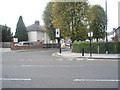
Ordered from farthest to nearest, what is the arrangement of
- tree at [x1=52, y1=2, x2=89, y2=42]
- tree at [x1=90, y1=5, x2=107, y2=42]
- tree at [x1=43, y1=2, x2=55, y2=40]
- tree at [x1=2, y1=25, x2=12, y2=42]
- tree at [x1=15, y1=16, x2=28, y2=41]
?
tree at [x1=15, y1=16, x2=28, y2=41] → tree at [x1=2, y1=25, x2=12, y2=42] → tree at [x1=90, y1=5, x2=107, y2=42] → tree at [x1=43, y1=2, x2=55, y2=40] → tree at [x1=52, y1=2, x2=89, y2=42]

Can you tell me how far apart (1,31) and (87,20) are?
99.5 ft

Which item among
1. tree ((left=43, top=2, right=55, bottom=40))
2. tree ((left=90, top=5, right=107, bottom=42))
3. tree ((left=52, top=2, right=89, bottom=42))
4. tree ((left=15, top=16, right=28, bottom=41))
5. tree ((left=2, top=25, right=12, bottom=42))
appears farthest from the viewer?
tree ((left=15, top=16, right=28, bottom=41))

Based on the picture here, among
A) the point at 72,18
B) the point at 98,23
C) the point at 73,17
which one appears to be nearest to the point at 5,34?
the point at 72,18

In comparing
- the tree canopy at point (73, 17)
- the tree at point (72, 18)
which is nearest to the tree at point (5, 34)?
the tree canopy at point (73, 17)

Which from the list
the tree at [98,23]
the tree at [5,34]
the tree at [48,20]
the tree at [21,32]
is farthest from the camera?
the tree at [21,32]

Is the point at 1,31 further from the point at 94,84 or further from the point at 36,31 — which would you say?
the point at 94,84

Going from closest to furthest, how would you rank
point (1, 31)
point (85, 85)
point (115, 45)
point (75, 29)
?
point (85, 85)
point (115, 45)
point (75, 29)
point (1, 31)

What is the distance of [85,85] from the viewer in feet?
15.7

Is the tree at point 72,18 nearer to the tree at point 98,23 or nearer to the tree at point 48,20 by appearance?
the tree at point 48,20

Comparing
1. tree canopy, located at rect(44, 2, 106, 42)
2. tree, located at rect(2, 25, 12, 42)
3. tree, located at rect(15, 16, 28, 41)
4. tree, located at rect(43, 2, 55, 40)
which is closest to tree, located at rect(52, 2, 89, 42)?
tree canopy, located at rect(44, 2, 106, 42)

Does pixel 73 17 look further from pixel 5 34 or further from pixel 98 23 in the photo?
pixel 5 34

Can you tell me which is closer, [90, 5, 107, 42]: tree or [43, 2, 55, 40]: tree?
[43, 2, 55, 40]: tree

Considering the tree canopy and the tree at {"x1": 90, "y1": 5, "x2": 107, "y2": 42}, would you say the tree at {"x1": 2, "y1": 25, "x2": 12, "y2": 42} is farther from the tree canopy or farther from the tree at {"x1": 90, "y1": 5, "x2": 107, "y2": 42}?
the tree at {"x1": 90, "y1": 5, "x2": 107, "y2": 42}

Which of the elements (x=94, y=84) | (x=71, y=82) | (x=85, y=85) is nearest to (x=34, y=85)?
(x=71, y=82)
